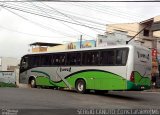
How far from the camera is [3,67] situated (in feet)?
296

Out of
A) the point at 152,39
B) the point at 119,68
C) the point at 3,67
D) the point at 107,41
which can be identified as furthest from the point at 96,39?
the point at 3,67

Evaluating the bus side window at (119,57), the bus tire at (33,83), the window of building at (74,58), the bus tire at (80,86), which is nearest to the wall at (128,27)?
the bus tire at (33,83)

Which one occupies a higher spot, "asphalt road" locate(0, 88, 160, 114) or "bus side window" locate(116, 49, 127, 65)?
"bus side window" locate(116, 49, 127, 65)

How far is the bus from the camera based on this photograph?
21484 mm

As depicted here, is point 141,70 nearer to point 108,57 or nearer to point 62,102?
point 108,57

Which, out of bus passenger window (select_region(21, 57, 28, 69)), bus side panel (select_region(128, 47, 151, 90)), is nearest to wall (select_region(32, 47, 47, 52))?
bus passenger window (select_region(21, 57, 28, 69))

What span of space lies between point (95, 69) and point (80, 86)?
6.59ft

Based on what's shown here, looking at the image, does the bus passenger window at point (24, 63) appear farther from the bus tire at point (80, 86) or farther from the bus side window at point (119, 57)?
the bus side window at point (119, 57)

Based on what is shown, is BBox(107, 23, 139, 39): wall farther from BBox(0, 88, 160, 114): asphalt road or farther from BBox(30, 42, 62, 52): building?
BBox(0, 88, 160, 114): asphalt road

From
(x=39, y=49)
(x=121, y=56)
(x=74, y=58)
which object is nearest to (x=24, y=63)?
(x=74, y=58)

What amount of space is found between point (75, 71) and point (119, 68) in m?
4.15

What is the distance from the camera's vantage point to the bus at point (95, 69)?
70.5 feet

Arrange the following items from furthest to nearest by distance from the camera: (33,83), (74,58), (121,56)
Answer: (33,83), (74,58), (121,56)

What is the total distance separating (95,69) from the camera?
23.3 m
